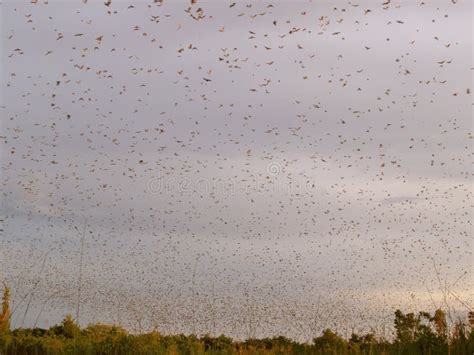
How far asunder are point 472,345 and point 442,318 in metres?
1.27

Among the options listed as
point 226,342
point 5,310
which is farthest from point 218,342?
point 5,310

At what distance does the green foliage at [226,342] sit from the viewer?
9.95m

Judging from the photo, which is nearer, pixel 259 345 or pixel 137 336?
pixel 137 336

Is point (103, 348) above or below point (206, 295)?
below

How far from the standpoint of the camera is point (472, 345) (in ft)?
30.1

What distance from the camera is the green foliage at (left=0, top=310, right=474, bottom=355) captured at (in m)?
9.95

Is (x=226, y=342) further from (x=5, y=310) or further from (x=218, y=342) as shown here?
(x=5, y=310)

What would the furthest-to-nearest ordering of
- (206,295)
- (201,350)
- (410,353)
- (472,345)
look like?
(206,295)
(201,350)
(410,353)
(472,345)

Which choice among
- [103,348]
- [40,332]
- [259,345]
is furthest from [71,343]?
[259,345]

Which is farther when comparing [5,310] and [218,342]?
[218,342]

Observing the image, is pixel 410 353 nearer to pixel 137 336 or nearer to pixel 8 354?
pixel 137 336

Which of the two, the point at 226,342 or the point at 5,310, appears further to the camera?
the point at 226,342

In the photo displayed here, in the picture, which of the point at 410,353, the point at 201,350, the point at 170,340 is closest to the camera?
the point at 410,353

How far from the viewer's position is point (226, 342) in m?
13.7
